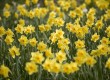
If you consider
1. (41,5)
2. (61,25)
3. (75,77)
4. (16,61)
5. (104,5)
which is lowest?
(75,77)

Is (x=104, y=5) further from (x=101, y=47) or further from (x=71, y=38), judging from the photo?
(x=101, y=47)

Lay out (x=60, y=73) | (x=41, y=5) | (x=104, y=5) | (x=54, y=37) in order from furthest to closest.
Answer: (x=41, y=5)
(x=104, y=5)
(x=54, y=37)
(x=60, y=73)

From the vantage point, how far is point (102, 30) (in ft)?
15.3

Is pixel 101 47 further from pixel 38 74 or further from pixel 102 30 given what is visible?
pixel 102 30

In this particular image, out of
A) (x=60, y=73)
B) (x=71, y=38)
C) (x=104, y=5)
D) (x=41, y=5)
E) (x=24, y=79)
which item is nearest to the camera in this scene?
(x=60, y=73)

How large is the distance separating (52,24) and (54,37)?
0.86m

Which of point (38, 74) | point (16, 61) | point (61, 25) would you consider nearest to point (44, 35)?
point (61, 25)

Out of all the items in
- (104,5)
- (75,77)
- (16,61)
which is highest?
(104,5)

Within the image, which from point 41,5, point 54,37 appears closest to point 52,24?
point 54,37

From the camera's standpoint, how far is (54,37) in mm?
4016

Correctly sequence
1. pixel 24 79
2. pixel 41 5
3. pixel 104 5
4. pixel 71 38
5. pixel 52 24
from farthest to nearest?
1. pixel 41 5
2. pixel 104 5
3. pixel 52 24
4. pixel 71 38
5. pixel 24 79

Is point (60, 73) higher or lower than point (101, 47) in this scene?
lower

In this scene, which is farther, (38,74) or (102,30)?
(102,30)

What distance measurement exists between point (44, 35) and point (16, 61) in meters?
0.87
